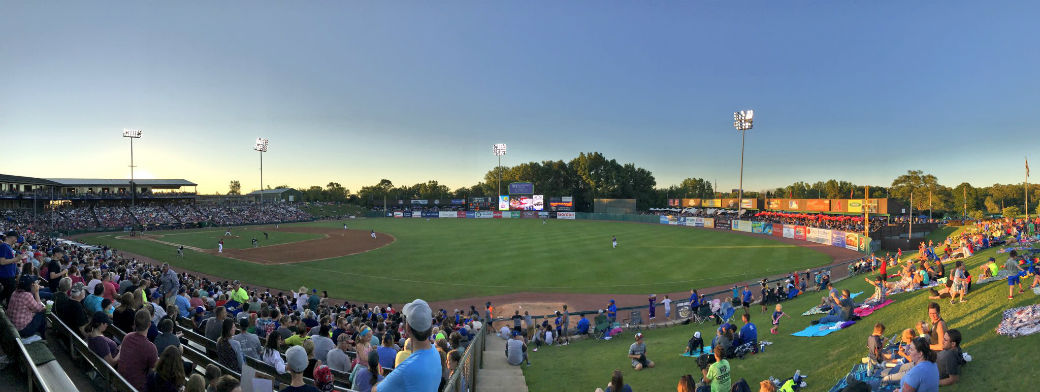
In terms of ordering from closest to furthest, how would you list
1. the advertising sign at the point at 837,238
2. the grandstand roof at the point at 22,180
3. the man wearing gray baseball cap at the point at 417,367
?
the man wearing gray baseball cap at the point at 417,367 → the advertising sign at the point at 837,238 → the grandstand roof at the point at 22,180

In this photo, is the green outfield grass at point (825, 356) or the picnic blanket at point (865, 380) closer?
the picnic blanket at point (865, 380)

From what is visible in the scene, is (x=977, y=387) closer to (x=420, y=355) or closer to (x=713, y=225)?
(x=420, y=355)

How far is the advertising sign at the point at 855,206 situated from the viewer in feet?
200

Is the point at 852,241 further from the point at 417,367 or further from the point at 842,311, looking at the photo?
the point at 417,367

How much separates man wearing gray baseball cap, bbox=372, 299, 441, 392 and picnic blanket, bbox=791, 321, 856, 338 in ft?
38.4

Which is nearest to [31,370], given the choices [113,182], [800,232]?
[800,232]

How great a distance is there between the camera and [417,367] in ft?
10.4

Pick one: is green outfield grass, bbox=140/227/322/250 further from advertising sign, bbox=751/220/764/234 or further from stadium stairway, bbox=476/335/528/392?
advertising sign, bbox=751/220/764/234

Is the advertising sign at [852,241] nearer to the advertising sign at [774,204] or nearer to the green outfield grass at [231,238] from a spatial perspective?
the advertising sign at [774,204]

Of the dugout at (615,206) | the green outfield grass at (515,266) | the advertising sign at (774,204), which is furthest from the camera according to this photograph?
the dugout at (615,206)

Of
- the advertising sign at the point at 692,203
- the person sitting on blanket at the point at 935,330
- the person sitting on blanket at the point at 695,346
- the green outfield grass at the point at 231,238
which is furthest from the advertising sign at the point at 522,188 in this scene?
the person sitting on blanket at the point at 935,330

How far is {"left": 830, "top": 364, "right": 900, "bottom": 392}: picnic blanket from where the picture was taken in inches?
281

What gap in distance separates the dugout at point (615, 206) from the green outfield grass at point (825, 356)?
70.0 m

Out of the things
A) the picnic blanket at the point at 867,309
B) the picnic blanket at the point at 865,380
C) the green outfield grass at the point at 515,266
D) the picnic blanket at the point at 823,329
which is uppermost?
the picnic blanket at the point at 865,380
